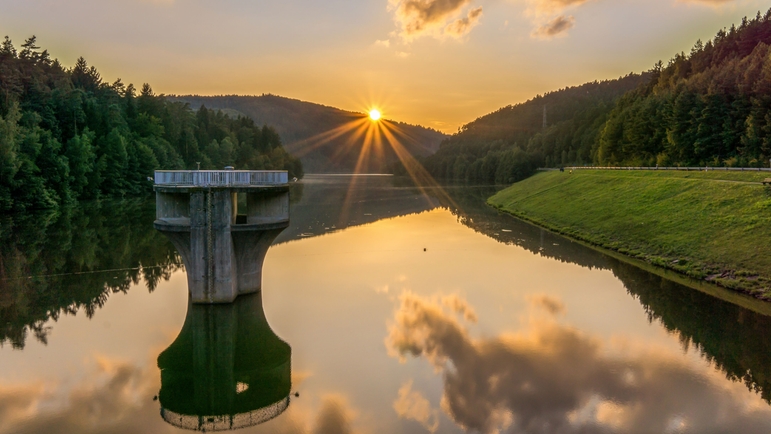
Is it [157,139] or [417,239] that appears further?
[157,139]

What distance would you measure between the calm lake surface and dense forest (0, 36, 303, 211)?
3832 cm

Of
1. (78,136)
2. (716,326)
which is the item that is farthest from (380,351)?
(78,136)

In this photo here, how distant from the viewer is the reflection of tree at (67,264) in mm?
24625

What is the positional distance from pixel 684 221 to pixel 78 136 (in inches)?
3247

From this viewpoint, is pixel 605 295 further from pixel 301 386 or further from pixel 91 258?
pixel 91 258

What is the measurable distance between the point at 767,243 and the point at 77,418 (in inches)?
1301

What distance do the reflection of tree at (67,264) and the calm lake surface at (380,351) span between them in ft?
0.72

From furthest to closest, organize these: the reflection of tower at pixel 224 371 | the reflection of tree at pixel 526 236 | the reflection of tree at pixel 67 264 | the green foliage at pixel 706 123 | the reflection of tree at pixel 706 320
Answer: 1. the green foliage at pixel 706 123
2. the reflection of tree at pixel 526 236
3. the reflection of tree at pixel 67 264
4. the reflection of tree at pixel 706 320
5. the reflection of tower at pixel 224 371

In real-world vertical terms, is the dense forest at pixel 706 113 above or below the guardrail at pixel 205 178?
above

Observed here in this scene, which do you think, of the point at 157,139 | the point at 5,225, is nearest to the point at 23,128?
the point at 5,225

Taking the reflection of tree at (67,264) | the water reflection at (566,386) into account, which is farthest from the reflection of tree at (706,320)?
the reflection of tree at (67,264)

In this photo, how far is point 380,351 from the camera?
19.7 metres

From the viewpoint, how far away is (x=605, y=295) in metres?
28.0

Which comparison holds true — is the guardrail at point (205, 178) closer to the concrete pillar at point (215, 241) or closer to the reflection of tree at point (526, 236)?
the concrete pillar at point (215, 241)
